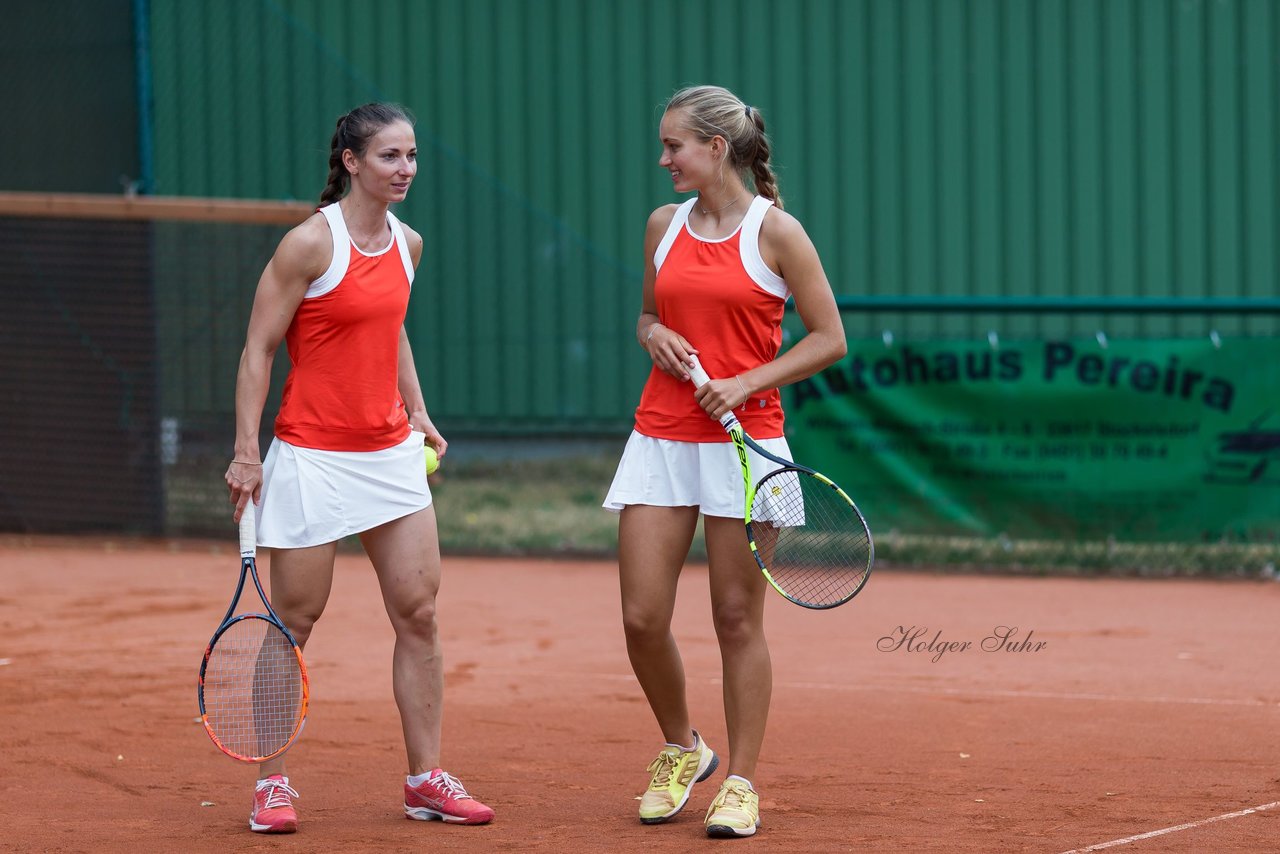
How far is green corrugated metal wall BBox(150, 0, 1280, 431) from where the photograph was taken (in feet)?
41.1

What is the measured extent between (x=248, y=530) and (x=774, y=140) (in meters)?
9.63

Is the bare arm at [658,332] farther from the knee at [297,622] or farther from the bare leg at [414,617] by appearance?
the knee at [297,622]

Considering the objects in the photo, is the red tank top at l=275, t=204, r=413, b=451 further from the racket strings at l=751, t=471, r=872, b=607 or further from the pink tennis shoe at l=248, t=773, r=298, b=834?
the racket strings at l=751, t=471, r=872, b=607

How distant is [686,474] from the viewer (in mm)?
4496

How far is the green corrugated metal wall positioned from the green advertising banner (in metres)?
2.56

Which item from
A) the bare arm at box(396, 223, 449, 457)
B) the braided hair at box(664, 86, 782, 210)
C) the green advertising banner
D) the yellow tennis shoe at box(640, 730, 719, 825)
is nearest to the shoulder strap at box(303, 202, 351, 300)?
the bare arm at box(396, 223, 449, 457)

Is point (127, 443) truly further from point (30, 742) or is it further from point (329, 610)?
point (30, 742)

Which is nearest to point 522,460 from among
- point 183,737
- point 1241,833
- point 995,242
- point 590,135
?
point 590,135

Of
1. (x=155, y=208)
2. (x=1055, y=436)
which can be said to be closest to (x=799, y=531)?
(x=1055, y=436)

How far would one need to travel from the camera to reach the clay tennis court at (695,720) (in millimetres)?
4488

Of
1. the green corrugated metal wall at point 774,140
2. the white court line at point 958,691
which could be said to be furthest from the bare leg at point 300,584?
the green corrugated metal wall at point 774,140

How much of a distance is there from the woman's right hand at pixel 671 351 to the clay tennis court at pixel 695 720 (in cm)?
125

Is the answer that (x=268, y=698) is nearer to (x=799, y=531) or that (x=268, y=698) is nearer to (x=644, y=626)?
(x=644, y=626)

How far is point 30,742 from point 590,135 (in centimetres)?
895
